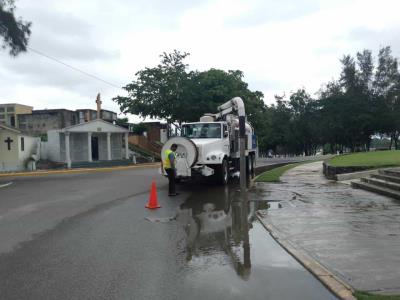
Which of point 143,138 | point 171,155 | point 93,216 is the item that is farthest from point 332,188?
point 143,138

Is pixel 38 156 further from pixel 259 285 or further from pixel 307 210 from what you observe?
pixel 259 285

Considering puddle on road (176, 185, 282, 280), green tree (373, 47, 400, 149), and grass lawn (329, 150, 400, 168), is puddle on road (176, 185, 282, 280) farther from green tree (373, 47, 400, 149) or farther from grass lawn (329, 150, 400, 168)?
green tree (373, 47, 400, 149)

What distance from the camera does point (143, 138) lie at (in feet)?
172

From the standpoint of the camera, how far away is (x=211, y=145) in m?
17.1

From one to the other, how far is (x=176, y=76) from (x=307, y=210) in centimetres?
3136

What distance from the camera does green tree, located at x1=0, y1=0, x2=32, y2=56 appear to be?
2342cm

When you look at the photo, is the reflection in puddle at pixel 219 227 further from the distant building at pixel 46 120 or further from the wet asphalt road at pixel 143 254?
the distant building at pixel 46 120

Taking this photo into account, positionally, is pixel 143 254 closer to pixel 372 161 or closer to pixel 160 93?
pixel 372 161

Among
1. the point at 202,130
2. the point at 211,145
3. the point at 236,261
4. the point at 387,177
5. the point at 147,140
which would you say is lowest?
the point at 236,261

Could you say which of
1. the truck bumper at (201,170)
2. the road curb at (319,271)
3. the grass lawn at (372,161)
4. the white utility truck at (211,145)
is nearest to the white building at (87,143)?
the white utility truck at (211,145)

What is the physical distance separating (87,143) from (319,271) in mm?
36100

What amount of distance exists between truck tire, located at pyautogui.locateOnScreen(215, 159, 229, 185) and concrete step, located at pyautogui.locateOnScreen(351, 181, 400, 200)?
462 centimetres

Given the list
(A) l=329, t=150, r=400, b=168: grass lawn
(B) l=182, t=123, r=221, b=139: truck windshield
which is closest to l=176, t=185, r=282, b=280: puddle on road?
(B) l=182, t=123, r=221, b=139: truck windshield

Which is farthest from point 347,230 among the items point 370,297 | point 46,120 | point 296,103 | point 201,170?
point 296,103
